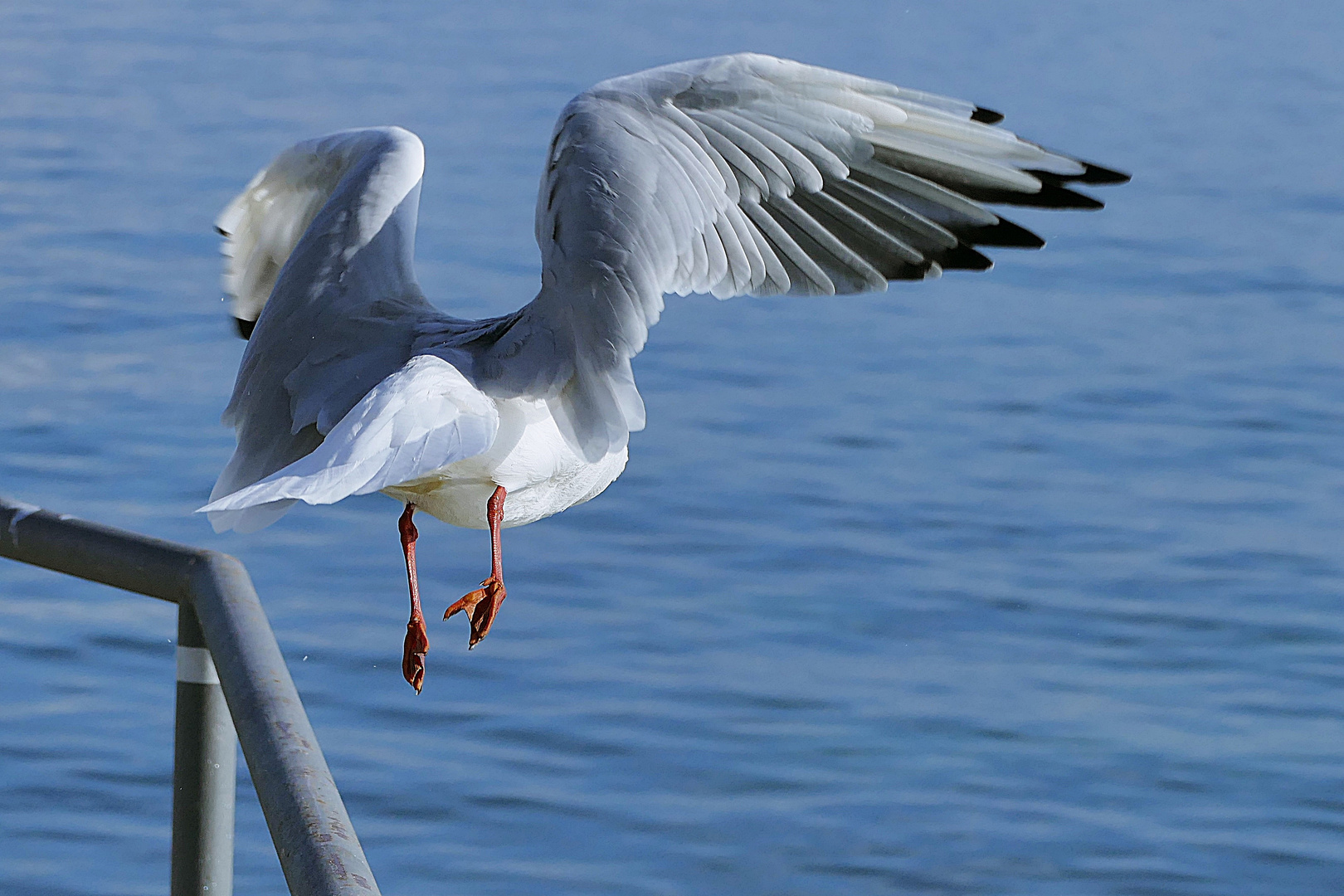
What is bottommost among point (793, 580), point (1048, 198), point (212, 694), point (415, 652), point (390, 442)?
point (793, 580)

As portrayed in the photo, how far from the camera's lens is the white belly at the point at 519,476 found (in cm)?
280

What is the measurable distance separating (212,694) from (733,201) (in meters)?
1.24

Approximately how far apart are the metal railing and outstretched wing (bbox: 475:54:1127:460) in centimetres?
74

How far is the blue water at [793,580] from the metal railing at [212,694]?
255cm

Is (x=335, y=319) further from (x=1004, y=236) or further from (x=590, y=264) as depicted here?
(x=1004, y=236)

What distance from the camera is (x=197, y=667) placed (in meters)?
2.05

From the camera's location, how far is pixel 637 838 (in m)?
4.77

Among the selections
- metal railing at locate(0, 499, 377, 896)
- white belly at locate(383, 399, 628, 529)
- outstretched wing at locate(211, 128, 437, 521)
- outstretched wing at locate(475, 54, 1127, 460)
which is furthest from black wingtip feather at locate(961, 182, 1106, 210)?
metal railing at locate(0, 499, 377, 896)

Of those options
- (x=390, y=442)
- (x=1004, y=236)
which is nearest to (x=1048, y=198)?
(x=1004, y=236)

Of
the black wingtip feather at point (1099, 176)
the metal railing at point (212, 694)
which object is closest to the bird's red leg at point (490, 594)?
the metal railing at point (212, 694)

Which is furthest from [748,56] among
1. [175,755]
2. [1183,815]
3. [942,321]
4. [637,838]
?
[942,321]

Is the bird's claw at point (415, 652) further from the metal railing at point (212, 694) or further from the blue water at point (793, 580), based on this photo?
the blue water at point (793, 580)

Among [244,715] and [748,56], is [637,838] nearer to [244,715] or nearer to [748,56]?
[748,56]

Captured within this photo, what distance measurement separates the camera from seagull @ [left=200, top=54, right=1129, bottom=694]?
272 cm
